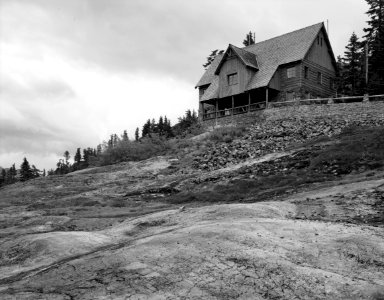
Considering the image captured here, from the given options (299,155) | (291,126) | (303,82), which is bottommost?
(299,155)

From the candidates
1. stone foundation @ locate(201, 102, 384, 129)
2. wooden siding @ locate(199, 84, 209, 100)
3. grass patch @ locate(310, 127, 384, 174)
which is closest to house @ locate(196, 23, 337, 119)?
stone foundation @ locate(201, 102, 384, 129)

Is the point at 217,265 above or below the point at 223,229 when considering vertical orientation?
below

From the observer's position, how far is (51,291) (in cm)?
757

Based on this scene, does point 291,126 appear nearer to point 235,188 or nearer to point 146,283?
point 235,188

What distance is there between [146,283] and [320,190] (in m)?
13.0

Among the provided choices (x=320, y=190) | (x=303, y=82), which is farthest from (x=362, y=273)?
(x=303, y=82)

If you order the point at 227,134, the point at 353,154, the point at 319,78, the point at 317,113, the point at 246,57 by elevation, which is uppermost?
the point at 246,57

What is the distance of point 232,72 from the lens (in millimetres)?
49312

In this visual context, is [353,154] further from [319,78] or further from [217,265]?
[319,78]

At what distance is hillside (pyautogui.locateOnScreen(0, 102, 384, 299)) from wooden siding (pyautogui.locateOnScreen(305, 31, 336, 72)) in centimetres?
1542

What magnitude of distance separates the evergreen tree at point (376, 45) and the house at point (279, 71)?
4554 mm

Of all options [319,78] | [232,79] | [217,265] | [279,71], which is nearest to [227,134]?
[279,71]

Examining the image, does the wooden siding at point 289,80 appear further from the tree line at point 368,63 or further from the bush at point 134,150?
the bush at point 134,150

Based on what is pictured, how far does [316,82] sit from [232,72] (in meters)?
9.57
